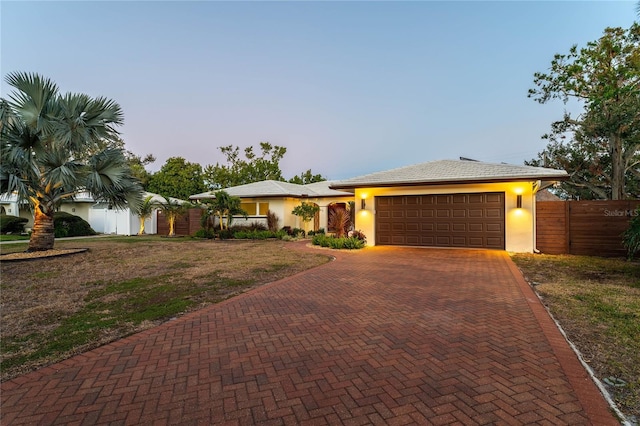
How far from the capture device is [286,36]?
14.3m

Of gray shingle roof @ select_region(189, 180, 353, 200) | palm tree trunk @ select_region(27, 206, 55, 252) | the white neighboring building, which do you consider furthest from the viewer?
the white neighboring building

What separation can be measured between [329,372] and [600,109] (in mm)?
19742

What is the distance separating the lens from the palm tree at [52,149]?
9281 millimetres

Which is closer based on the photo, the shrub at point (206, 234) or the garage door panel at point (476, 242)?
the garage door panel at point (476, 242)

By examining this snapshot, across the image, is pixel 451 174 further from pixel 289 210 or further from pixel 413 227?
pixel 289 210

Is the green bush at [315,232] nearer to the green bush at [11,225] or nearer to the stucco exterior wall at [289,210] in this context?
the stucco exterior wall at [289,210]

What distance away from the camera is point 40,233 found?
34.7 ft

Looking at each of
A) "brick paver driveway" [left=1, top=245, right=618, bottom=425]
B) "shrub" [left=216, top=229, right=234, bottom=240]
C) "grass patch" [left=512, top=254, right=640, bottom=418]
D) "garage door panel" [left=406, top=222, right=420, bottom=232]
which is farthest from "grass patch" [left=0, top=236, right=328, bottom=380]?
"shrub" [left=216, top=229, right=234, bottom=240]

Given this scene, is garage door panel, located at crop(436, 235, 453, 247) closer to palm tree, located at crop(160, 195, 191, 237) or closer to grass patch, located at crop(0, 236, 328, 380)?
grass patch, located at crop(0, 236, 328, 380)

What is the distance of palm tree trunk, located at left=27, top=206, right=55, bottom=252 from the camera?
10.5 m

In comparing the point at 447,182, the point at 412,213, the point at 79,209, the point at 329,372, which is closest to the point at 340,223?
the point at 412,213

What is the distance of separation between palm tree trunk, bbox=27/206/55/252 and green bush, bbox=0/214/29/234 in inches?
485

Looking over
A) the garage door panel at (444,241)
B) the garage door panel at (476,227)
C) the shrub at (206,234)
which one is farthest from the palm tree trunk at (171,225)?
the garage door panel at (476,227)

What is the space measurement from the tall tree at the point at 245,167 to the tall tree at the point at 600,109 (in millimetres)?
24192
